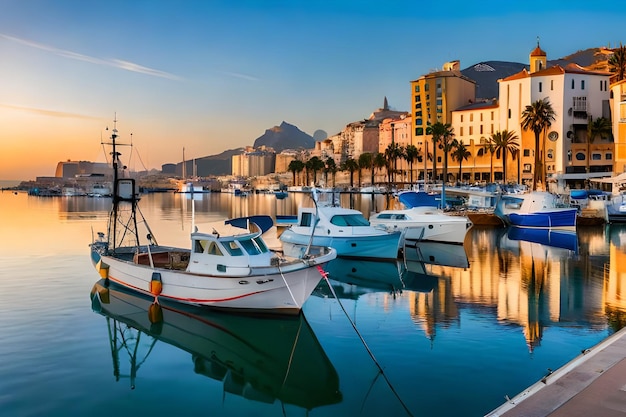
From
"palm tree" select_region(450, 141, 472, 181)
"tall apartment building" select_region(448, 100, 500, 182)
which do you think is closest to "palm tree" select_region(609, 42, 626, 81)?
"tall apartment building" select_region(448, 100, 500, 182)

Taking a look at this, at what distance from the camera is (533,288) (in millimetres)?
22891

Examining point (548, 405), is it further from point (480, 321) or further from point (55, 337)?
point (55, 337)

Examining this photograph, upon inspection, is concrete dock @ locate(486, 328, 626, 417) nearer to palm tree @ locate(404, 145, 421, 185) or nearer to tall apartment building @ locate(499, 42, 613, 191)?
tall apartment building @ locate(499, 42, 613, 191)

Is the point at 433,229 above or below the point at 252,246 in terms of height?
below

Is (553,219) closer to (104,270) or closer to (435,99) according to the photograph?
(104,270)

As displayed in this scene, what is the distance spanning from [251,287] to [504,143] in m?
92.9

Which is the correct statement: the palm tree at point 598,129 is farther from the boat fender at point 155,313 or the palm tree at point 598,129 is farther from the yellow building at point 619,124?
the boat fender at point 155,313

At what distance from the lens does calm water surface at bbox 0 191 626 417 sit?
11.9 metres

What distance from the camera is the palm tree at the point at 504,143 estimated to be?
336 ft

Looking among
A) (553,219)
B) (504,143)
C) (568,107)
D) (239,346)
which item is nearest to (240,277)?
(239,346)

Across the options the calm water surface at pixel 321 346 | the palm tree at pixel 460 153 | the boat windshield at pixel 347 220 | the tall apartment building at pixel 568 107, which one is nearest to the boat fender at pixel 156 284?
the calm water surface at pixel 321 346

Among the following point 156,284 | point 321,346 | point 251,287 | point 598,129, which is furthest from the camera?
point 598,129

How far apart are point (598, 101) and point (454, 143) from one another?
1071 inches

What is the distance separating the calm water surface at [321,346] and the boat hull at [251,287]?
0.56m
